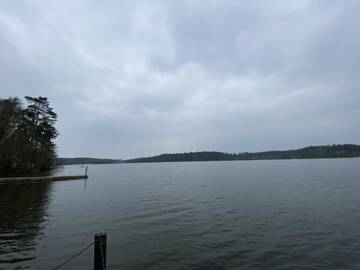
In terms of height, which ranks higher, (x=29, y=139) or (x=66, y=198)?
(x=29, y=139)

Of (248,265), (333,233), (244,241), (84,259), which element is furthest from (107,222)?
(333,233)

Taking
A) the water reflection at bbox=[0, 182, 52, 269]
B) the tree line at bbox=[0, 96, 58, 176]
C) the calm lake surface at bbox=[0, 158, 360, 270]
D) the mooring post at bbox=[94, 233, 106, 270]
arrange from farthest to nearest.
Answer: the tree line at bbox=[0, 96, 58, 176], the water reflection at bbox=[0, 182, 52, 269], the calm lake surface at bbox=[0, 158, 360, 270], the mooring post at bbox=[94, 233, 106, 270]

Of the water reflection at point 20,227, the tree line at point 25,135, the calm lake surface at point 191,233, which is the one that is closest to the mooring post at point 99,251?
the calm lake surface at point 191,233

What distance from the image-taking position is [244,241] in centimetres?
1630

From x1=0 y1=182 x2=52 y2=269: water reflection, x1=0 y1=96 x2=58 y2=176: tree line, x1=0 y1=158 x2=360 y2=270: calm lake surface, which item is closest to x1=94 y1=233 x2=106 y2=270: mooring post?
x1=0 y1=158 x2=360 y2=270: calm lake surface

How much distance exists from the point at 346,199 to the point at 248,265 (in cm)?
2232

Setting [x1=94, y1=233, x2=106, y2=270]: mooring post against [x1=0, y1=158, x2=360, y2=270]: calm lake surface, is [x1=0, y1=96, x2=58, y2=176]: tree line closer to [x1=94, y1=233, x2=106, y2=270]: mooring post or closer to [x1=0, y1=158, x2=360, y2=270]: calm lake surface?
[x1=0, y1=158, x2=360, y2=270]: calm lake surface

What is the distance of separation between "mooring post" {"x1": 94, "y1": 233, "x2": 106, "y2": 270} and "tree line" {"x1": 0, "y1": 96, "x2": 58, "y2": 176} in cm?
6012

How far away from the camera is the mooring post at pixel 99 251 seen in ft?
30.4

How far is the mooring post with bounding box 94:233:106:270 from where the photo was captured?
927 centimetres

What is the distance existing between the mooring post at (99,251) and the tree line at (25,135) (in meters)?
60.1

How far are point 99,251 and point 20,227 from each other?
13.7 meters

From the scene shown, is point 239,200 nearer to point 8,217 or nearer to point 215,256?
point 215,256

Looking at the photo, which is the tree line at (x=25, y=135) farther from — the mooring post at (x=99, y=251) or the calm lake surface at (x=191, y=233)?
the mooring post at (x=99, y=251)
